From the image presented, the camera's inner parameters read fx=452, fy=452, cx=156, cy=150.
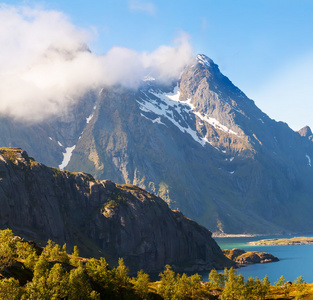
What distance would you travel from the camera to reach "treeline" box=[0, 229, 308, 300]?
9775 cm

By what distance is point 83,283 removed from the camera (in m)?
105

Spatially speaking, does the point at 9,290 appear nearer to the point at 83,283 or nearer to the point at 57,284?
the point at 57,284

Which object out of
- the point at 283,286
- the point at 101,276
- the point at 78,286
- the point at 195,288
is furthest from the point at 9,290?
the point at 283,286

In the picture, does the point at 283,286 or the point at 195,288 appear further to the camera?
the point at 283,286

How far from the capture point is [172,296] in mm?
127000

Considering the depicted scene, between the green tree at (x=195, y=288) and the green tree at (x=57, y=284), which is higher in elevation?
the green tree at (x=57, y=284)

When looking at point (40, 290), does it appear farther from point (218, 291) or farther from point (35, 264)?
point (218, 291)

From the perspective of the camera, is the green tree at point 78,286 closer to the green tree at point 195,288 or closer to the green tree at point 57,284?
the green tree at point 57,284

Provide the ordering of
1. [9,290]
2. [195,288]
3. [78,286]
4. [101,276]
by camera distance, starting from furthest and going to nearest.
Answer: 1. [195,288]
2. [101,276]
3. [78,286]
4. [9,290]

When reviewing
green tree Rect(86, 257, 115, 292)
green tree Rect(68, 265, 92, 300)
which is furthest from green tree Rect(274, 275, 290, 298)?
green tree Rect(68, 265, 92, 300)

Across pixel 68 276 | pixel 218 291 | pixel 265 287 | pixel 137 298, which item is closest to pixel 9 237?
pixel 68 276

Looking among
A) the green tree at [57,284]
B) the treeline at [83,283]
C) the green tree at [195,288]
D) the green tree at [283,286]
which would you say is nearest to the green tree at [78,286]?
the treeline at [83,283]

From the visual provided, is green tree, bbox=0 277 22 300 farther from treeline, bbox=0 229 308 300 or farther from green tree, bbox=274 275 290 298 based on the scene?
green tree, bbox=274 275 290 298

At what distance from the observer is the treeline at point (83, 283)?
97750mm
